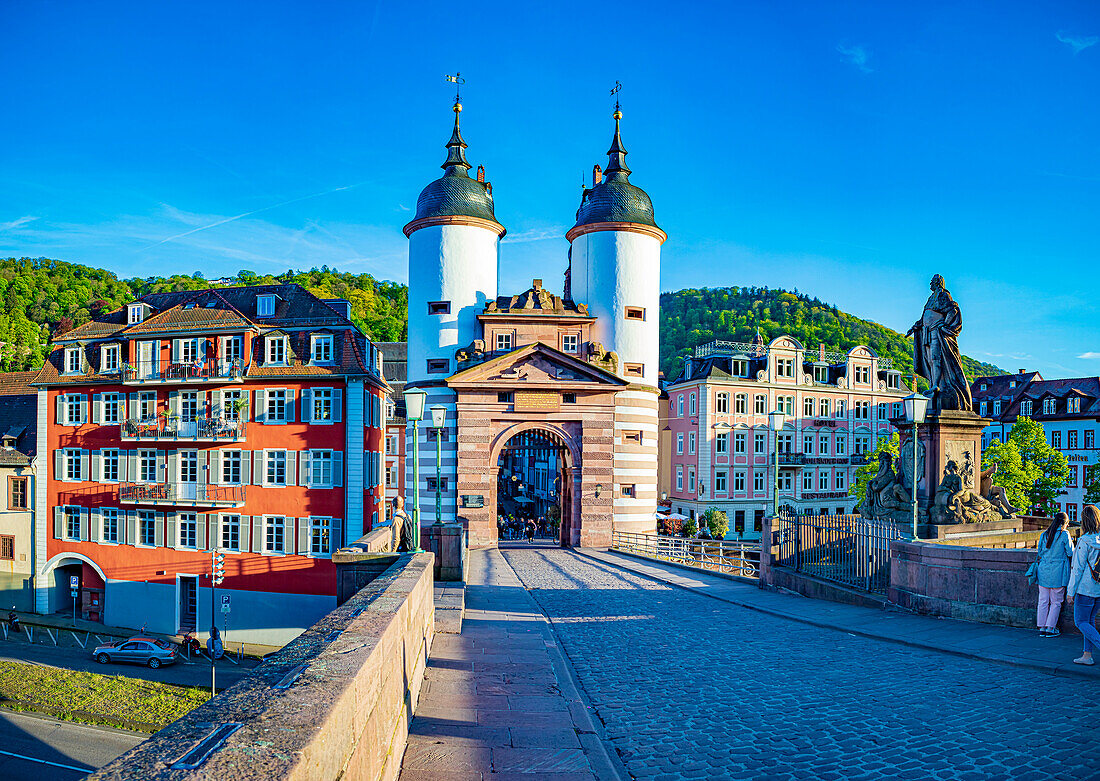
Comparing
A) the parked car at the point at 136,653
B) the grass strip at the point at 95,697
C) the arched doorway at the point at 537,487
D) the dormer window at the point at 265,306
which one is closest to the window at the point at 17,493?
the grass strip at the point at 95,697

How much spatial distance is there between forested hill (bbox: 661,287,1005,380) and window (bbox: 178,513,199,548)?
2134 inches

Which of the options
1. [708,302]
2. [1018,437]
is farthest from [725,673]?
[708,302]

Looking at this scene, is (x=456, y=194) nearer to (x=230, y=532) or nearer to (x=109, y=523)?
(x=230, y=532)

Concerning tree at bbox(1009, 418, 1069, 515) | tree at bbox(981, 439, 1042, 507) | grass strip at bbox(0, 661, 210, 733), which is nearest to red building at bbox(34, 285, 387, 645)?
grass strip at bbox(0, 661, 210, 733)

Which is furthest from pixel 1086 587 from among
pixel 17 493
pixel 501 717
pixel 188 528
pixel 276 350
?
Answer: pixel 17 493

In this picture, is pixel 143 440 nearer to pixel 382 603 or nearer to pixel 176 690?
pixel 176 690

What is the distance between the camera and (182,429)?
3525cm

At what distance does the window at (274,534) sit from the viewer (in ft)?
114

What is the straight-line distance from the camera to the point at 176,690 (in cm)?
2806

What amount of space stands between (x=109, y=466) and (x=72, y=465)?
239 cm

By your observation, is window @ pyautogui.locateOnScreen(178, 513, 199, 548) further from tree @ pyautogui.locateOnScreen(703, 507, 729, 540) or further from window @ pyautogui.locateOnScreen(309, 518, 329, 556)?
tree @ pyautogui.locateOnScreen(703, 507, 729, 540)

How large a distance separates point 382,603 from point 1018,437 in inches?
1833

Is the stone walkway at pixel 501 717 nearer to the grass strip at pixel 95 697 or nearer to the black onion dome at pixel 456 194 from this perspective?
the grass strip at pixel 95 697

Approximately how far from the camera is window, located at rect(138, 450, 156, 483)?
36219mm
